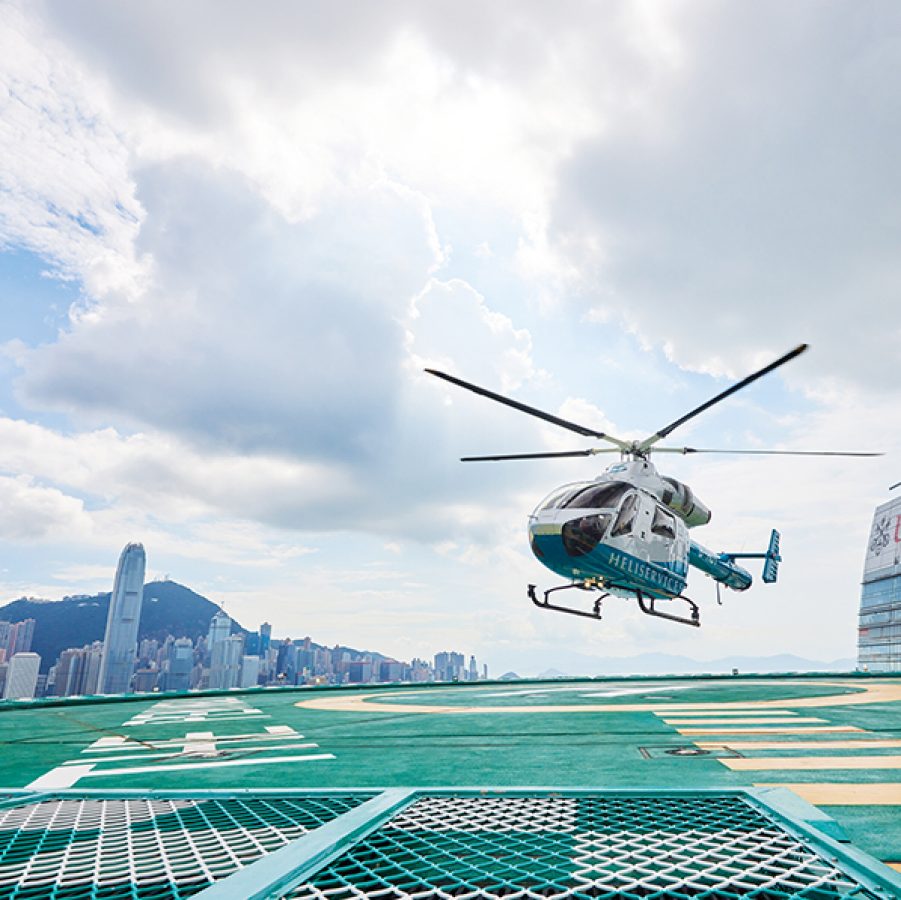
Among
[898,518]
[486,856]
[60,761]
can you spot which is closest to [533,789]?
[486,856]

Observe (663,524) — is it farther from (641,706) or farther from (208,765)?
(208,765)

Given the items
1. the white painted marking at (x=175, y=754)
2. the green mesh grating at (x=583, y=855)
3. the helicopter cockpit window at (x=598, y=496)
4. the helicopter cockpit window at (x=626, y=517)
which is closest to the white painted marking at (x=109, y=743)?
the white painted marking at (x=175, y=754)

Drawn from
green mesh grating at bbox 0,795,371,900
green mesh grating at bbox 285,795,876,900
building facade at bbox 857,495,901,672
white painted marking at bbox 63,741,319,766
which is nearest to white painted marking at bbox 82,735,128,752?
white painted marking at bbox 63,741,319,766

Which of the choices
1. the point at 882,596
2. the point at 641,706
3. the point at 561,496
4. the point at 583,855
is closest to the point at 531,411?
the point at 561,496

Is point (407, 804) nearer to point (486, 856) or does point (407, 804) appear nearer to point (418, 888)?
point (486, 856)

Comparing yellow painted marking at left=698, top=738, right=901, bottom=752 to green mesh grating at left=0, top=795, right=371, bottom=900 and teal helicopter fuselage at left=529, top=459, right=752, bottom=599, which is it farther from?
teal helicopter fuselage at left=529, top=459, right=752, bottom=599

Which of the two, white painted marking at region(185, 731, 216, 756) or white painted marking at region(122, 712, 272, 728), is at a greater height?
white painted marking at region(185, 731, 216, 756)

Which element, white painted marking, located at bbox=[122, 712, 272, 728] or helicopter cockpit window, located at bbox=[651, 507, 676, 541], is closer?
white painted marking, located at bbox=[122, 712, 272, 728]
